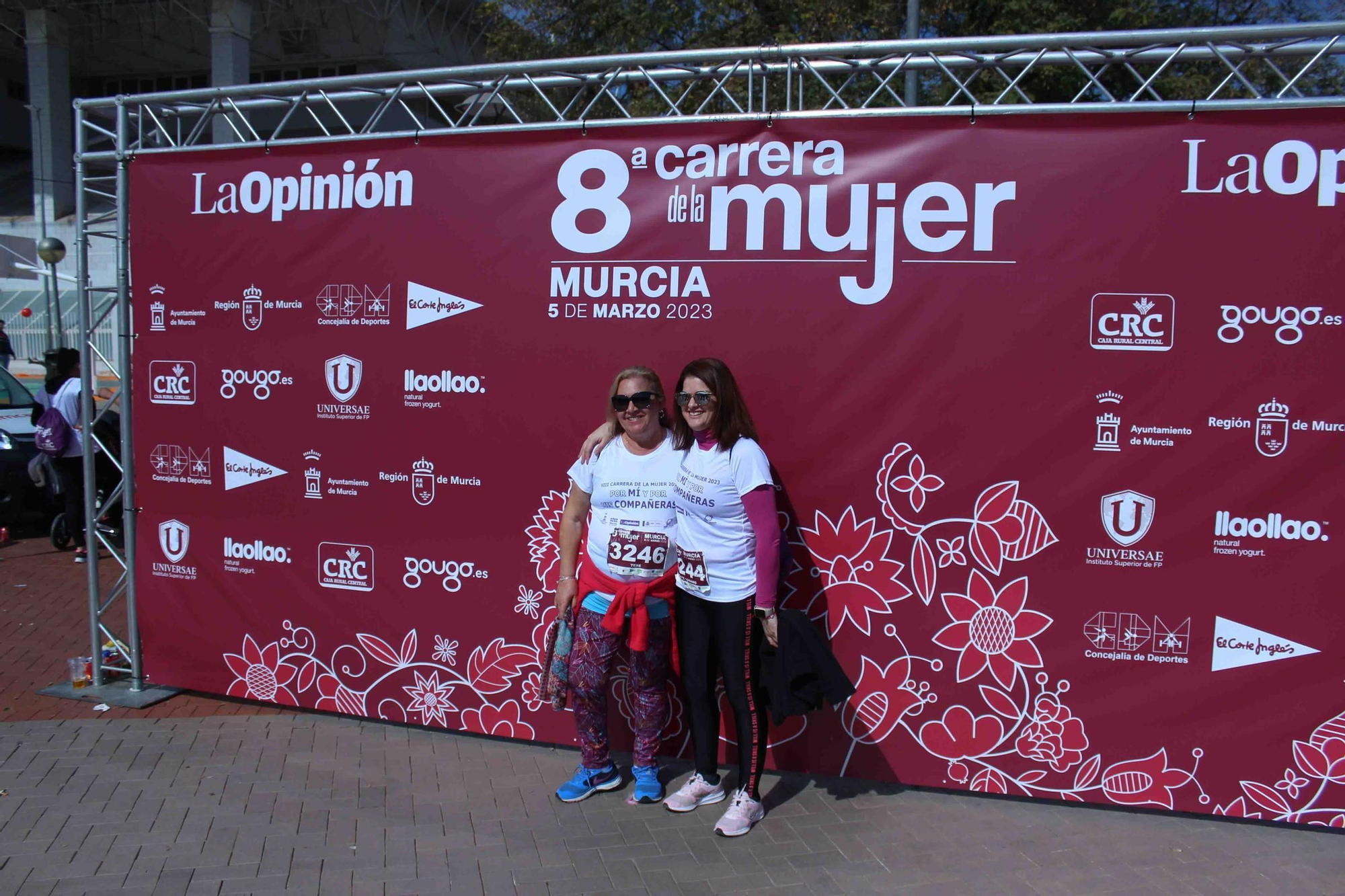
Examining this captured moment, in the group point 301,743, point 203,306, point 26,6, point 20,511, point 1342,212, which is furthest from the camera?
point 26,6

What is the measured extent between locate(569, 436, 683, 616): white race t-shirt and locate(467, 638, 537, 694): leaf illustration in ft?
2.78

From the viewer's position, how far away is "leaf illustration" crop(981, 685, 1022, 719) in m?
4.43

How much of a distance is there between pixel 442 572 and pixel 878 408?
2.29 meters

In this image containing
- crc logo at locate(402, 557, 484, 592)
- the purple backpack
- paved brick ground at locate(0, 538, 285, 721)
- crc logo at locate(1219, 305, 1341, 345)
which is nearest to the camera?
crc logo at locate(1219, 305, 1341, 345)

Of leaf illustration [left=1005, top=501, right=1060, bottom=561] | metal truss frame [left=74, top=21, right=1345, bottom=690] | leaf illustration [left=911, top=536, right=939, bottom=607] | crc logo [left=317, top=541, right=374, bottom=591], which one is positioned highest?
metal truss frame [left=74, top=21, right=1345, bottom=690]

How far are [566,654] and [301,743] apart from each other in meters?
1.61

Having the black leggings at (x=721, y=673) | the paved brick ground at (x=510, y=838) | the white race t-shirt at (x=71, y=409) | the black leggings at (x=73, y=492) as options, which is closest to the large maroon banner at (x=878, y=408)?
the paved brick ground at (x=510, y=838)

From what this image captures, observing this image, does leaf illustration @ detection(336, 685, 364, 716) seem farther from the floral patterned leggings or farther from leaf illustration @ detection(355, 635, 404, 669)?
the floral patterned leggings

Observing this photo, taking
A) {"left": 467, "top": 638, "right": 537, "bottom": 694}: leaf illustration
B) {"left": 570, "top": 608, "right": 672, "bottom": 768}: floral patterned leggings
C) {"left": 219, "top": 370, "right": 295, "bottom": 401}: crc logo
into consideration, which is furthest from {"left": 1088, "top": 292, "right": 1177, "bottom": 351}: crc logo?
{"left": 219, "top": 370, "right": 295, "bottom": 401}: crc logo

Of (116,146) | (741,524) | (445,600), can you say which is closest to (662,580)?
(741,524)

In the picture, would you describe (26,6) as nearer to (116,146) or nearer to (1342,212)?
(116,146)

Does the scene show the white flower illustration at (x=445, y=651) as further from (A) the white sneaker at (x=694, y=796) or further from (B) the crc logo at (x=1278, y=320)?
(B) the crc logo at (x=1278, y=320)

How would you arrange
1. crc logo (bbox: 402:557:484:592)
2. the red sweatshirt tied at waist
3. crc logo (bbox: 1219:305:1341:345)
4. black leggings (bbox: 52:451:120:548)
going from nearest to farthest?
1. crc logo (bbox: 1219:305:1341:345)
2. the red sweatshirt tied at waist
3. crc logo (bbox: 402:557:484:592)
4. black leggings (bbox: 52:451:120:548)

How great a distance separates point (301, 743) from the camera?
5.07 meters
